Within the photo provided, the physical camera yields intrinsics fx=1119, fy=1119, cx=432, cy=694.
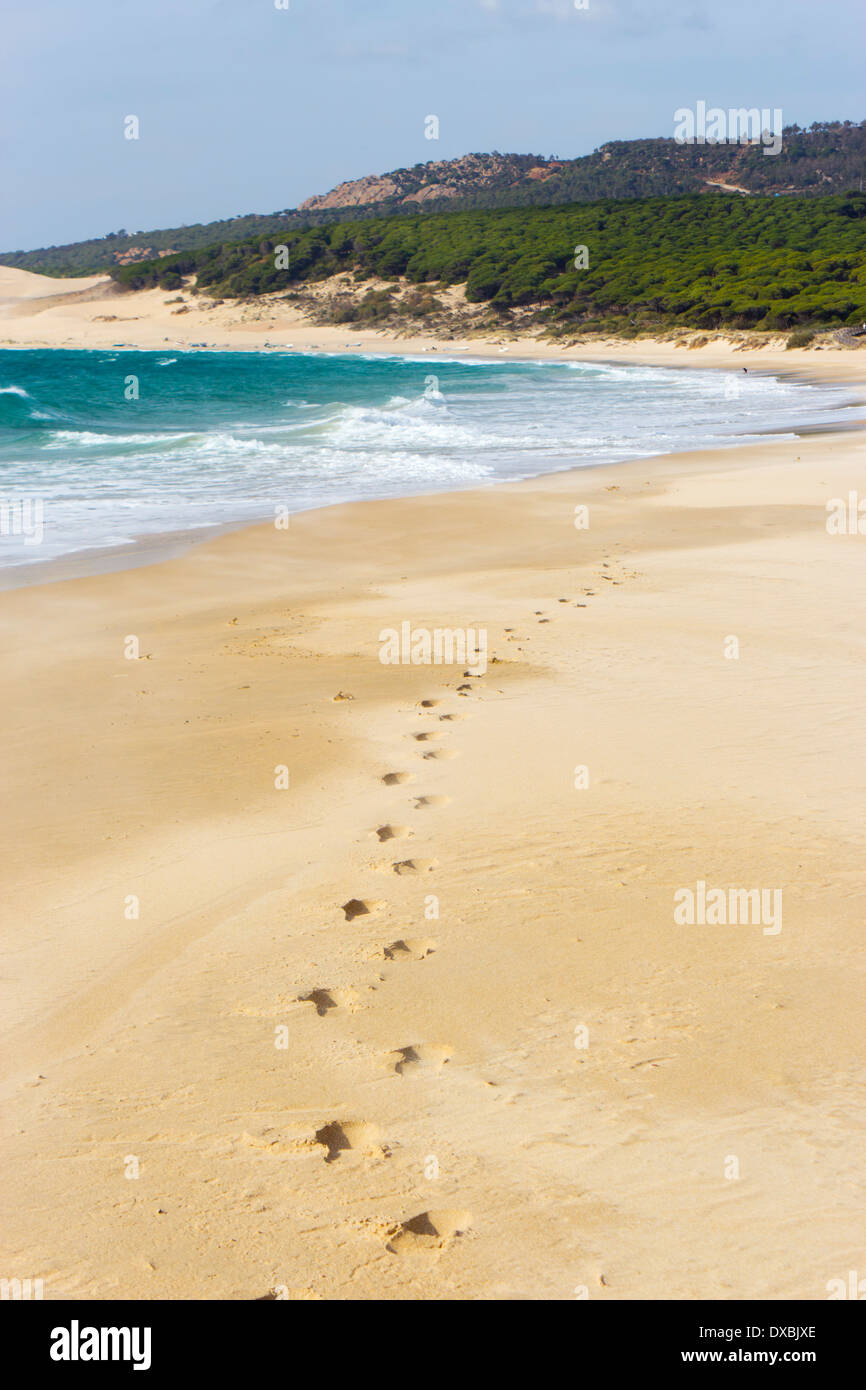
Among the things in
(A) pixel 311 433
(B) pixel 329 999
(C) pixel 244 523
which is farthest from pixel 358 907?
(A) pixel 311 433

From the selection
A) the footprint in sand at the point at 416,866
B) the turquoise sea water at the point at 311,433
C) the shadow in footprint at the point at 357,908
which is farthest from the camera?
the turquoise sea water at the point at 311,433

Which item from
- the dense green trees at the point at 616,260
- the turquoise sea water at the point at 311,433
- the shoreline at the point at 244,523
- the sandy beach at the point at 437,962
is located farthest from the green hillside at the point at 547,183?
the sandy beach at the point at 437,962

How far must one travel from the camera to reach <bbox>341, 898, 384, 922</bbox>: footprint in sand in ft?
15.4

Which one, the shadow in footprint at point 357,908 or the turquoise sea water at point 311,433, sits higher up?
the turquoise sea water at point 311,433

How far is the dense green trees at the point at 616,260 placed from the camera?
2132 inches

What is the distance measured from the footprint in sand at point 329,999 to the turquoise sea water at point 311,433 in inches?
379

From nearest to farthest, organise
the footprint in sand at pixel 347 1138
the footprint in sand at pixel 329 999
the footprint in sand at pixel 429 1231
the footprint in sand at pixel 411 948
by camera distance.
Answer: the footprint in sand at pixel 429 1231 → the footprint in sand at pixel 347 1138 → the footprint in sand at pixel 329 999 → the footprint in sand at pixel 411 948

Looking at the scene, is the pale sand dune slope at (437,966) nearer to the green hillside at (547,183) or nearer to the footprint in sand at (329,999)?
the footprint in sand at (329,999)

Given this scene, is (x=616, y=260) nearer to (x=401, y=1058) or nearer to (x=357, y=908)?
(x=357, y=908)

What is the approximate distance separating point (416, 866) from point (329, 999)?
111cm

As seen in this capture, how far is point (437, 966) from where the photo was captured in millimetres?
4273
